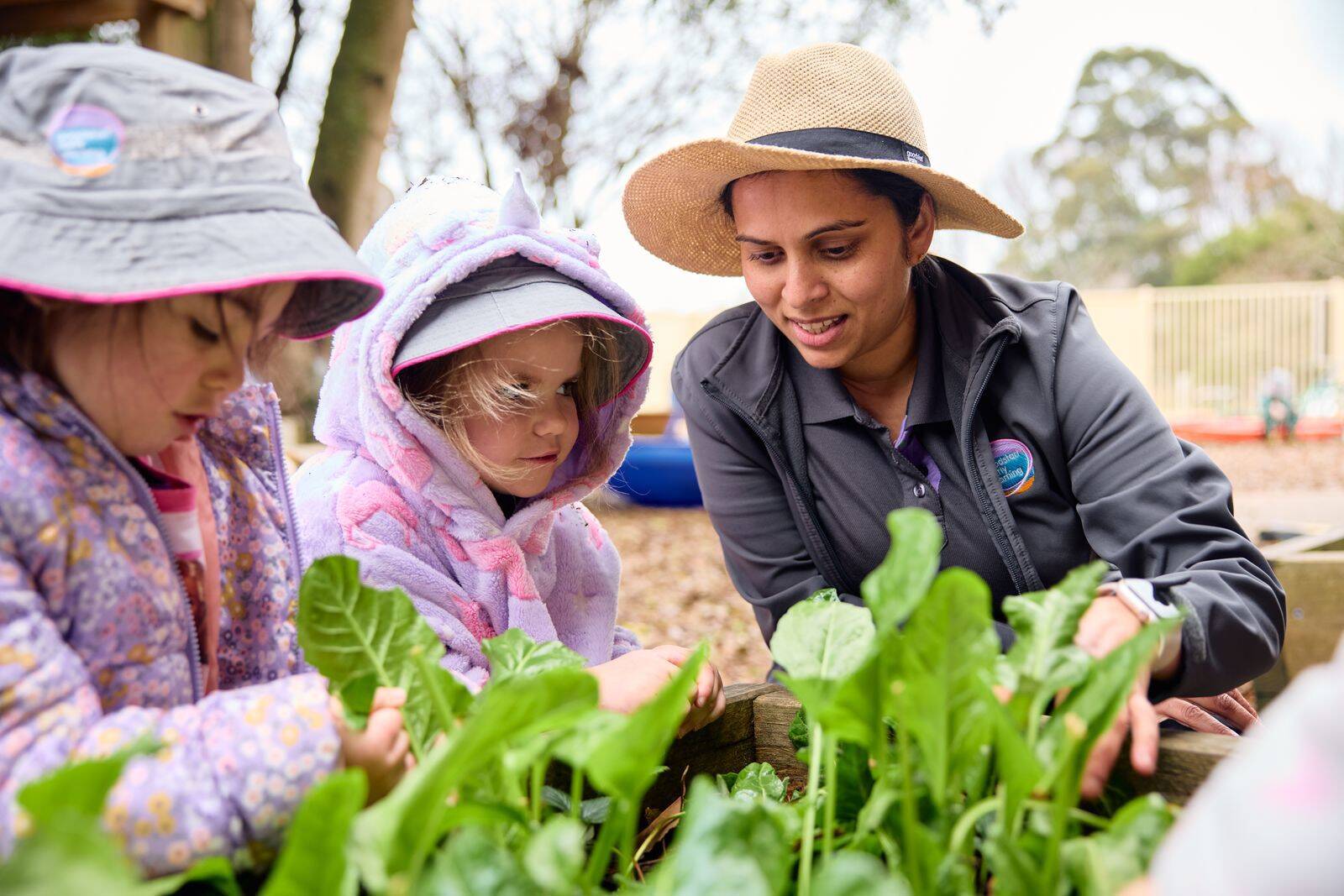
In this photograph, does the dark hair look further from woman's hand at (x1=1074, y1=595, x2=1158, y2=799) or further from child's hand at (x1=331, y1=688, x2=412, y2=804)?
child's hand at (x1=331, y1=688, x2=412, y2=804)

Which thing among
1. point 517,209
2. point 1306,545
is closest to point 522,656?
point 517,209

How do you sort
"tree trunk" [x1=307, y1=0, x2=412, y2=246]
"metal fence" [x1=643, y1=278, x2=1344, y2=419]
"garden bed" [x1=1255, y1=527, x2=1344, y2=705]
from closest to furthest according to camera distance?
"garden bed" [x1=1255, y1=527, x2=1344, y2=705]
"tree trunk" [x1=307, y1=0, x2=412, y2=246]
"metal fence" [x1=643, y1=278, x2=1344, y2=419]

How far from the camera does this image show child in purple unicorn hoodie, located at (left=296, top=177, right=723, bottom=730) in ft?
4.97

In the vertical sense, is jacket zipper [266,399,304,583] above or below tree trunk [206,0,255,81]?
below

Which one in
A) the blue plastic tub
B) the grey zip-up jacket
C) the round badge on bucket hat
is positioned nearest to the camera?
the grey zip-up jacket

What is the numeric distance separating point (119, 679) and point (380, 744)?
0.25 m

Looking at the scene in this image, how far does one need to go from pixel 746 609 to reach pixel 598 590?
3.74 m

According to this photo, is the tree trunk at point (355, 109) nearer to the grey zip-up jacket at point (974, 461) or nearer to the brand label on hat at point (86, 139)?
the grey zip-up jacket at point (974, 461)

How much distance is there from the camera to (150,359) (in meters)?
0.88

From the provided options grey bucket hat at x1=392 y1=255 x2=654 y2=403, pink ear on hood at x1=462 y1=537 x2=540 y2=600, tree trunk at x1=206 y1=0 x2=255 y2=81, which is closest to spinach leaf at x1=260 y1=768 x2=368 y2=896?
grey bucket hat at x1=392 y1=255 x2=654 y2=403

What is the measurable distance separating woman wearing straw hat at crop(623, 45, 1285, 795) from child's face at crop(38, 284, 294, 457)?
967 millimetres

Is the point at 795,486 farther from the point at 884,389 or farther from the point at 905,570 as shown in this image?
the point at 905,570

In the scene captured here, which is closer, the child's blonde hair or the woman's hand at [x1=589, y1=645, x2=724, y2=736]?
the woman's hand at [x1=589, y1=645, x2=724, y2=736]

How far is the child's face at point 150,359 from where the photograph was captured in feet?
2.87
